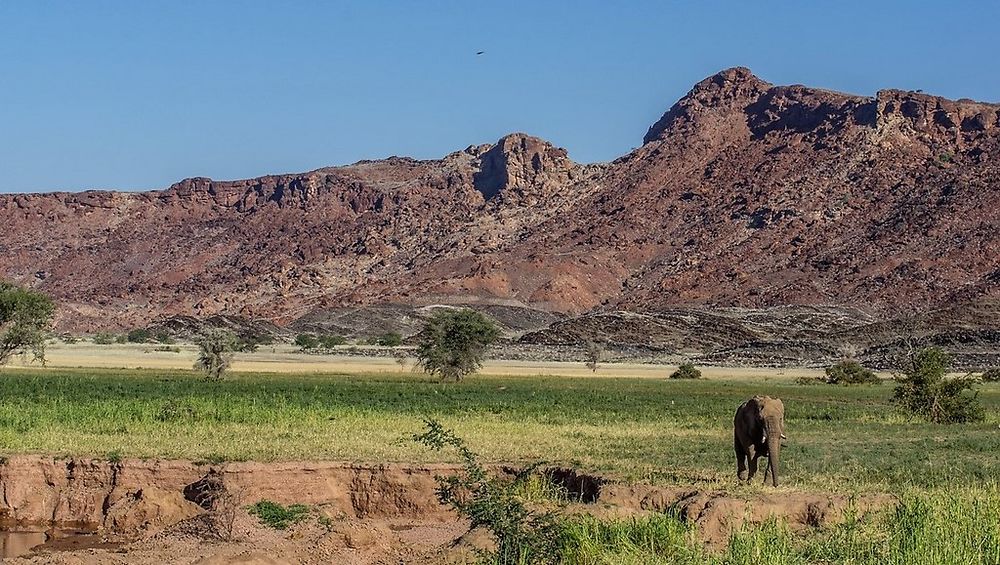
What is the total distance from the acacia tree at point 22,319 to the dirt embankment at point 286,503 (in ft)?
151

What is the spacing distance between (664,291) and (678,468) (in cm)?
11585

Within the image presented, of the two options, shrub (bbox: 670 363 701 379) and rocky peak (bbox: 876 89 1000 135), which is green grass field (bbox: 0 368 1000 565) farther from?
rocky peak (bbox: 876 89 1000 135)

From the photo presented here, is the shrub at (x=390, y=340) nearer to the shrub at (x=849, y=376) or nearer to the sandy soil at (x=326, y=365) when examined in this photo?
the sandy soil at (x=326, y=365)

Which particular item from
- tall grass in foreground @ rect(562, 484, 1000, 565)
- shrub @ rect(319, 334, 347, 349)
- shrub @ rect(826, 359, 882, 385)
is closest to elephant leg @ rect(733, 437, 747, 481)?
tall grass in foreground @ rect(562, 484, 1000, 565)

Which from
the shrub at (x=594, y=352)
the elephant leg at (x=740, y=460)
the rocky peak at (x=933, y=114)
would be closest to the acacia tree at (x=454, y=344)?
the shrub at (x=594, y=352)

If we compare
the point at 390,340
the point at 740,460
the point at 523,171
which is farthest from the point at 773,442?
the point at 523,171

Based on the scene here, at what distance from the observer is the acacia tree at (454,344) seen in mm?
66812

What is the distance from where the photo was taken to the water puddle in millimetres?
18748

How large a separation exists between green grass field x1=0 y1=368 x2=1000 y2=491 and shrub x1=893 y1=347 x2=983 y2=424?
0.79 meters

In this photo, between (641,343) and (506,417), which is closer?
(506,417)

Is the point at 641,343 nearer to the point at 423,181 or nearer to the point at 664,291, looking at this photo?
the point at 664,291

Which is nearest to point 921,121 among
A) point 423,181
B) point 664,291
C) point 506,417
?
point 664,291

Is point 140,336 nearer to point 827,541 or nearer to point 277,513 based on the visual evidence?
point 277,513

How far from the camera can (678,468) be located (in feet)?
71.2
